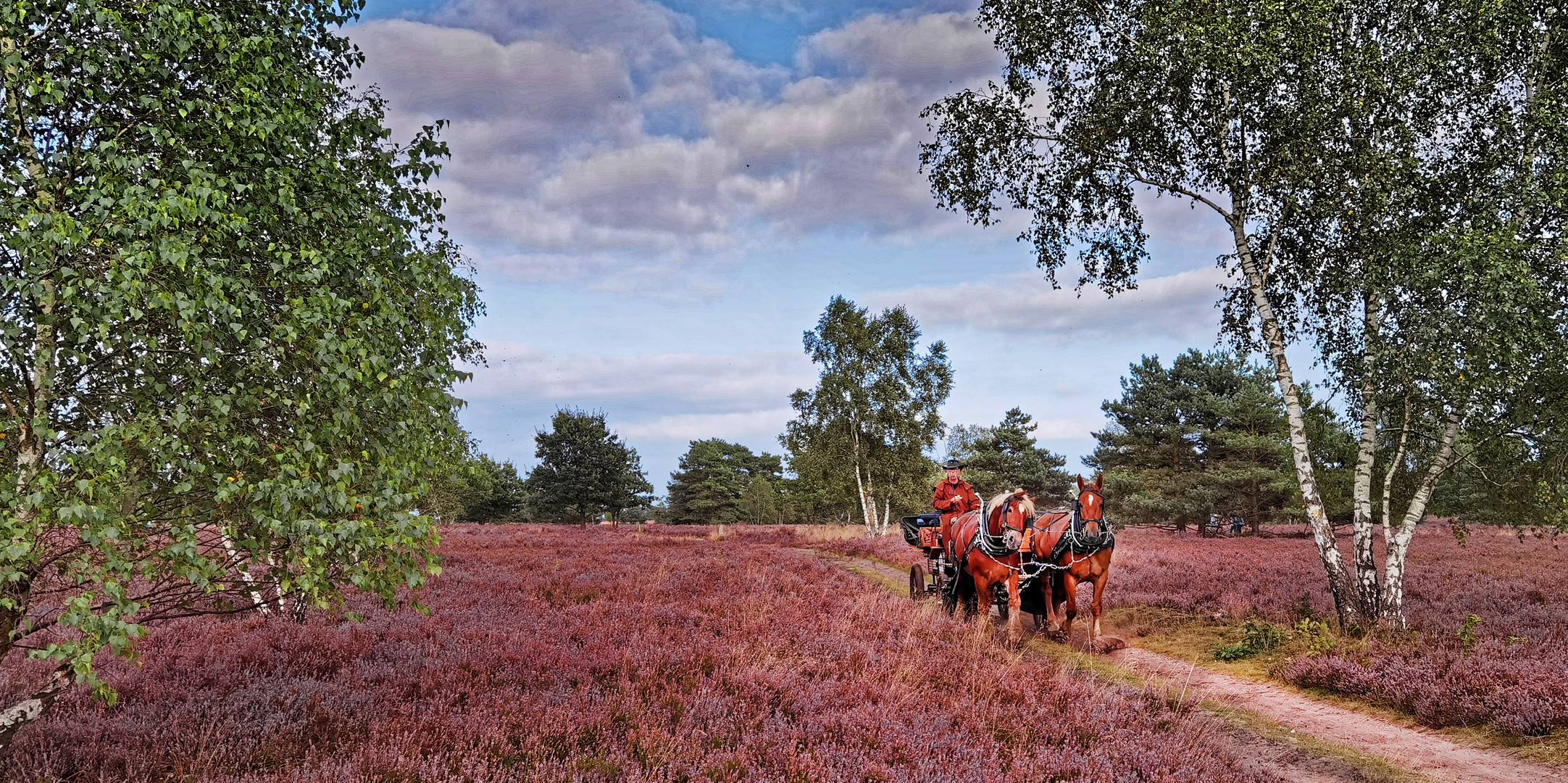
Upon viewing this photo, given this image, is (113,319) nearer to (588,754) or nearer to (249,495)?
(249,495)

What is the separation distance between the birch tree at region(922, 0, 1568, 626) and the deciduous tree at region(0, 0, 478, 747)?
11.8 m

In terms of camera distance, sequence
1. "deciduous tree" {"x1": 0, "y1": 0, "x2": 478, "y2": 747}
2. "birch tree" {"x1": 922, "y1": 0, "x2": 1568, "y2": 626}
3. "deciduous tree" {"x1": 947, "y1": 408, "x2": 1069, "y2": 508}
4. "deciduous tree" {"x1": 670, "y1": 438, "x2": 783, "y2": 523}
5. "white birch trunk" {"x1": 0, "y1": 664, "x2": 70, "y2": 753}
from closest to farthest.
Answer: "deciduous tree" {"x1": 0, "y1": 0, "x2": 478, "y2": 747} < "white birch trunk" {"x1": 0, "y1": 664, "x2": 70, "y2": 753} < "birch tree" {"x1": 922, "y1": 0, "x2": 1568, "y2": 626} < "deciduous tree" {"x1": 947, "y1": 408, "x2": 1069, "y2": 508} < "deciduous tree" {"x1": 670, "y1": 438, "x2": 783, "y2": 523}

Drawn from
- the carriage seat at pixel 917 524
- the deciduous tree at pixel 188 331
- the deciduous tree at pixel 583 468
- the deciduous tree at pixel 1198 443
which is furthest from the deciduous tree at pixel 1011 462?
the deciduous tree at pixel 188 331

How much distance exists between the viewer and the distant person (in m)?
A: 12.7

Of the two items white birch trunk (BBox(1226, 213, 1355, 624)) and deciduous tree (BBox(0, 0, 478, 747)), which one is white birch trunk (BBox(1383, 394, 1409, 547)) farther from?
deciduous tree (BBox(0, 0, 478, 747))

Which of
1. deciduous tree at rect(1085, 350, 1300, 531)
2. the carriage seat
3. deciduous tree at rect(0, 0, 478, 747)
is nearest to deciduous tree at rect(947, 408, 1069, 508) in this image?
deciduous tree at rect(1085, 350, 1300, 531)

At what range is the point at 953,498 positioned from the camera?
1290 centimetres

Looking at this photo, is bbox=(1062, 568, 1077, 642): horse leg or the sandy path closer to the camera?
the sandy path

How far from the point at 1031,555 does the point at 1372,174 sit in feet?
24.8

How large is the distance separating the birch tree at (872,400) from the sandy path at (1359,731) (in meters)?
24.5

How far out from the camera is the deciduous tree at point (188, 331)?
370 cm

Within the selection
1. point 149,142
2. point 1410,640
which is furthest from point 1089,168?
point 149,142

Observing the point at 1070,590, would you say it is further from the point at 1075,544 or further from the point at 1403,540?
the point at 1403,540

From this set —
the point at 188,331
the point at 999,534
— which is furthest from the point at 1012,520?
the point at 188,331
